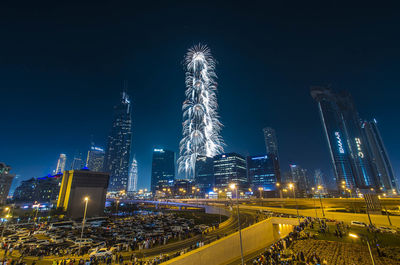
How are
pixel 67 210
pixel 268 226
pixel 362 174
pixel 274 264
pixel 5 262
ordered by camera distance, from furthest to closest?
1. pixel 362 174
2. pixel 67 210
3. pixel 268 226
4. pixel 5 262
5. pixel 274 264

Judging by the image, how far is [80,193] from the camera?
81.8 m

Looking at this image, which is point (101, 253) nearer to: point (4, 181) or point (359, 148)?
point (4, 181)

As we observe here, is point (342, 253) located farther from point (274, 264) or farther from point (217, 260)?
point (217, 260)

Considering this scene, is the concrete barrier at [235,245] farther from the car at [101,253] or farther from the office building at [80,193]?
the office building at [80,193]

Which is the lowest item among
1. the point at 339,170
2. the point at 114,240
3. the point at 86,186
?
the point at 114,240

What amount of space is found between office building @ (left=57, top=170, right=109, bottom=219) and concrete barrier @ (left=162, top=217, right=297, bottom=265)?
76.4 metres

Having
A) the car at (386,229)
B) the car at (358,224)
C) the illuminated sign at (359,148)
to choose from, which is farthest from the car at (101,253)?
the illuminated sign at (359,148)

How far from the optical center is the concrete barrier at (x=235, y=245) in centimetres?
2080

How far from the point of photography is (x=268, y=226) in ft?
122

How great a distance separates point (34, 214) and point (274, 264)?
102 metres

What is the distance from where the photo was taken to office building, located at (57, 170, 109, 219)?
3125 inches

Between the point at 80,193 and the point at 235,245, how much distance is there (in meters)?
80.4

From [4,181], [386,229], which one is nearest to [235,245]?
[386,229]

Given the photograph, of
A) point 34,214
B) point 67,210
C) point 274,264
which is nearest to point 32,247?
point 274,264
